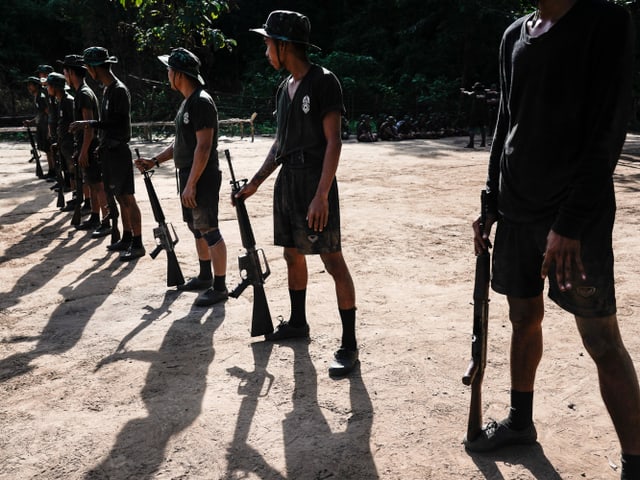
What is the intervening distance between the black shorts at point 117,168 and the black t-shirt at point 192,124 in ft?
5.28

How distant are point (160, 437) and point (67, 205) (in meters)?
6.84

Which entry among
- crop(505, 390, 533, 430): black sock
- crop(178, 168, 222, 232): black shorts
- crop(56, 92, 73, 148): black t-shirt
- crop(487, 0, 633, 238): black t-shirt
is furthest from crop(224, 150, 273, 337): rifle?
crop(56, 92, 73, 148): black t-shirt

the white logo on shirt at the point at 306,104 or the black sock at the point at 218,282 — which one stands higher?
the white logo on shirt at the point at 306,104

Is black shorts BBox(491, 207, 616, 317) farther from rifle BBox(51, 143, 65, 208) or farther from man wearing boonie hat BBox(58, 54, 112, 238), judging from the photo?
rifle BBox(51, 143, 65, 208)

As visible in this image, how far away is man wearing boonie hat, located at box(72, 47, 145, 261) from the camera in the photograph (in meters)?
6.21

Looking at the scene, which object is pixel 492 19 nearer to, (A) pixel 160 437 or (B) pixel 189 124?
(B) pixel 189 124

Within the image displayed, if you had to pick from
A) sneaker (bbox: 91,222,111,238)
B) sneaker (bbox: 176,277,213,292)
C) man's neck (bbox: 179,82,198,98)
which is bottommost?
sneaker (bbox: 176,277,213,292)

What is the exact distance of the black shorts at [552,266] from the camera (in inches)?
90.6

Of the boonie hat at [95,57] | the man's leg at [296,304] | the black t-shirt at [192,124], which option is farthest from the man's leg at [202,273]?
the boonie hat at [95,57]

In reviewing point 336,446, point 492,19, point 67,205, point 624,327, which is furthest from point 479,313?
point 492,19

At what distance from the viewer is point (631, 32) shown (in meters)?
2.13

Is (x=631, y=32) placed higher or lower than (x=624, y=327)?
higher

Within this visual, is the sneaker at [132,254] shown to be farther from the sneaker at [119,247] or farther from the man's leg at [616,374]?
the man's leg at [616,374]

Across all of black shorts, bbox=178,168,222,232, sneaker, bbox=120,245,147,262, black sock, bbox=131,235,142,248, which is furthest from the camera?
black sock, bbox=131,235,142,248
